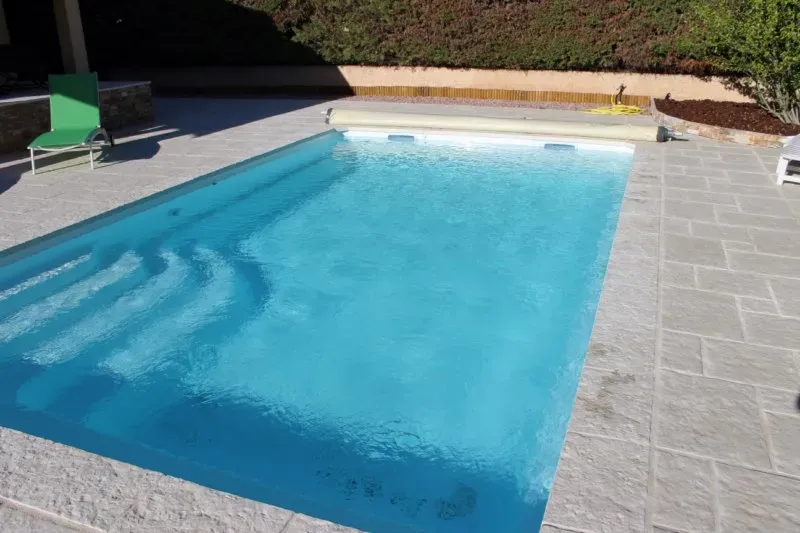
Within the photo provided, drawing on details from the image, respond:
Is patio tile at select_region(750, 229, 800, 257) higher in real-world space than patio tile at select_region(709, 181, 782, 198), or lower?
lower

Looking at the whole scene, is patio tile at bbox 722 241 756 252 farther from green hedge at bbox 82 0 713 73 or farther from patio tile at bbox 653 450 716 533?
green hedge at bbox 82 0 713 73

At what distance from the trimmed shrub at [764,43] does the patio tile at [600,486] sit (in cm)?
853

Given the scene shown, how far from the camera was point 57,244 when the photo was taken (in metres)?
5.57

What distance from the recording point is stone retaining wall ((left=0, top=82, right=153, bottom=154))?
8430mm

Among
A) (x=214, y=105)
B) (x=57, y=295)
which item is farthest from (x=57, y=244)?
(x=214, y=105)

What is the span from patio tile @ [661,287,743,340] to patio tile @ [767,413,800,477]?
0.81 m

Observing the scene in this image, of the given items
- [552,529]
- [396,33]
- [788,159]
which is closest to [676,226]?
[788,159]

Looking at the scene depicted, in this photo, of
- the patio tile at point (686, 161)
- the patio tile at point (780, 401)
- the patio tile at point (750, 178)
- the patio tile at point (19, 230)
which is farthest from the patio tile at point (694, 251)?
the patio tile at point (19, 230)

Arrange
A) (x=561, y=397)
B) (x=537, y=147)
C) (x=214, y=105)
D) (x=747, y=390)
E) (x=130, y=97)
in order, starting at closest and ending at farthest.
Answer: (x=747, y=390), (x=561, y=397), (x=537, y=147), (x=130, y=97), (x=214, y=105)

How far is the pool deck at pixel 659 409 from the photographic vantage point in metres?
2.41

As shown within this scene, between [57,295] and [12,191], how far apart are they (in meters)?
2.44

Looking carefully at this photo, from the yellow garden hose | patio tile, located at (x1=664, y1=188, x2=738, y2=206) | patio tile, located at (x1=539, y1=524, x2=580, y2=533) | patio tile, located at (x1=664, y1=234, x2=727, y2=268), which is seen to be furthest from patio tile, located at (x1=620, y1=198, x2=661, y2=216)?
the yellow garden hose

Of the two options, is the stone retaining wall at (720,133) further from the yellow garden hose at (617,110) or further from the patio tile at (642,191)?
the patio tile at (642,191)

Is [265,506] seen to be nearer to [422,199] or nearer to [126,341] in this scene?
[126,341]
